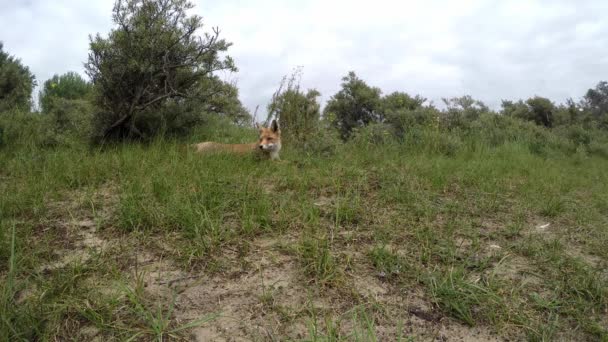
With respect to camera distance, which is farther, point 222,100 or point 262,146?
point 222,100

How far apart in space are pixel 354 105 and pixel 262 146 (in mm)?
4327

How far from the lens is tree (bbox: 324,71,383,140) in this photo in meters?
8.61

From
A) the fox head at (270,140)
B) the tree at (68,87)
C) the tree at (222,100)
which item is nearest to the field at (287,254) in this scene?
the fox head at (270,140)

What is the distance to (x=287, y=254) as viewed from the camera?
2416 millimetres

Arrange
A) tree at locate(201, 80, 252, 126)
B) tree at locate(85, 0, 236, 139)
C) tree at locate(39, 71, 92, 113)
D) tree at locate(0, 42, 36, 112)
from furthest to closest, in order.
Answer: tree at locate(39, 71, 92, 113) < tree at locate(0, 42, 36, 112) < tree at locate(201, 80, 252, 126) < tree at locate(85, 0, 236, 139)

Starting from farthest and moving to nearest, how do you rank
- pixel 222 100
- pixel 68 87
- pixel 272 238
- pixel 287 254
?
pixel 68 87 → pixel 222 100 → pixel 272 238 → pixel 287 254

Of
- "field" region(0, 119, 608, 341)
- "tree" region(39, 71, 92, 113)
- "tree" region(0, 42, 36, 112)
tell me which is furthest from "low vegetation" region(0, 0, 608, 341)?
"tree" region(39, 71, 92, 113)

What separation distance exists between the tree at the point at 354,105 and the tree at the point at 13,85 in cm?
589

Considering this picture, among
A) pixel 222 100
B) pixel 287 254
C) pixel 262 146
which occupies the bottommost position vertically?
pixel 287 254

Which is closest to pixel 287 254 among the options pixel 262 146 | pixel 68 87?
pixel 262 146

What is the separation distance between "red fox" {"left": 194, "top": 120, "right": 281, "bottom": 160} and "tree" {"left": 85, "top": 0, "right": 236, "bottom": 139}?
836 millimetres

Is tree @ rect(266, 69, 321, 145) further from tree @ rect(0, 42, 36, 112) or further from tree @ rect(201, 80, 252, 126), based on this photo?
tree @ rect(0, 42, 36, 112)

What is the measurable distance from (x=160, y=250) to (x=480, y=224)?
2.35 meters

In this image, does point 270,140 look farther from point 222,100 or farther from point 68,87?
point 68,87
